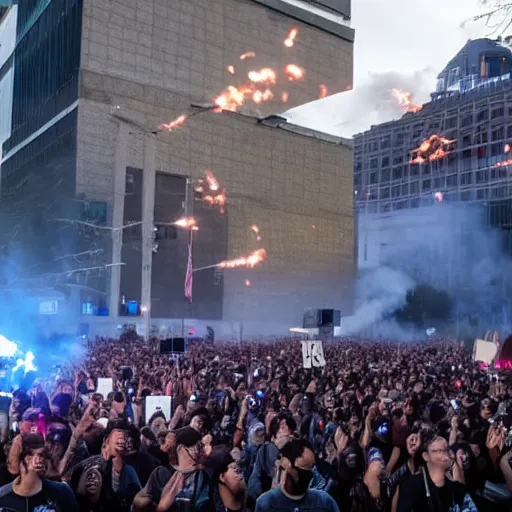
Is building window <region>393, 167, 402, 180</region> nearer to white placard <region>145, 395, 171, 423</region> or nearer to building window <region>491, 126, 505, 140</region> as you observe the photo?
building window <region>491, 126, 505, 140</region>

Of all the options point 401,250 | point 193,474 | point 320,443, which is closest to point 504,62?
point 401,250

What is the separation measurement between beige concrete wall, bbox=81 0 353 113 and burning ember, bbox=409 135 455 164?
4.59 m

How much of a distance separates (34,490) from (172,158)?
19.3 meters

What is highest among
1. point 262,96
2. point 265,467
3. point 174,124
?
point 262,96

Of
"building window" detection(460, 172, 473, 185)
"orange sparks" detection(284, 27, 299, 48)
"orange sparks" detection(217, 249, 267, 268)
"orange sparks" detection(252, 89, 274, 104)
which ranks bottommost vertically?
"orange sparks" detection(217, 249, 267, 268)

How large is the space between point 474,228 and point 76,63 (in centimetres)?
1493

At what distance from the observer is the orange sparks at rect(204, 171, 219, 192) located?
24047mm

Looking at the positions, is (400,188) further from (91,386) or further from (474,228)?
(91,386)

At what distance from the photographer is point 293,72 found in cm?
2714

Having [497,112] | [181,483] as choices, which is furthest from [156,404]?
[497,112]

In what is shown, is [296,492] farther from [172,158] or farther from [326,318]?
[172,158]

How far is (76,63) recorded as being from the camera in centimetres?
2212

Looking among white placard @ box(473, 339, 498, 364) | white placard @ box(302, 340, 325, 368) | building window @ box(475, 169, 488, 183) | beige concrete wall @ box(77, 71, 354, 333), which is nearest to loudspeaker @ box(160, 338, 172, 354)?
white placard @ box(302, 340, 325, 368)

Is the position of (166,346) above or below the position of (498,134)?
below
